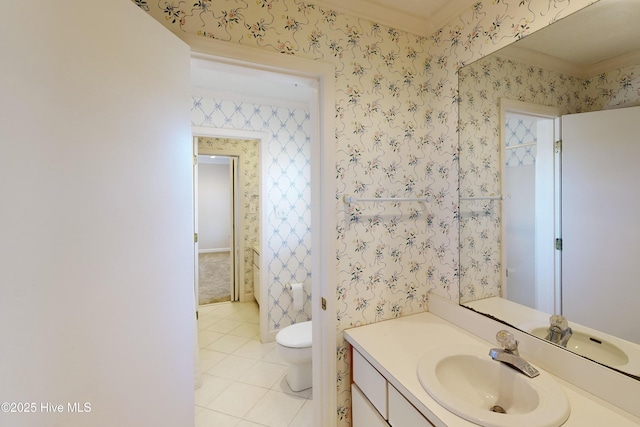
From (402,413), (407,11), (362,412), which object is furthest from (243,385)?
(407,11)

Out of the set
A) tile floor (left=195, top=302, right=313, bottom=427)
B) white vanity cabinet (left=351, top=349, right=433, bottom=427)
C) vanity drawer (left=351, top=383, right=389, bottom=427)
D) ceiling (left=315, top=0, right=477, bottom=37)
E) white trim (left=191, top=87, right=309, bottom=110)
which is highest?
white trim (left=191, top=87, right=309, bottom=110)

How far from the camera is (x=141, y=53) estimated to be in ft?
2.65

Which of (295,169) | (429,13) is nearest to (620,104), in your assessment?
(429,13)

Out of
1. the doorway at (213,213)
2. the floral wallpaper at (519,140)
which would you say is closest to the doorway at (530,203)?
the floral wallpaper at (519,140)

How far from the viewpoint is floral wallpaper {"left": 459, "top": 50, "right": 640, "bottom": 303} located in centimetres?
107

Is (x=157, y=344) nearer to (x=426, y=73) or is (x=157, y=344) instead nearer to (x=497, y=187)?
(x=497, y=187)

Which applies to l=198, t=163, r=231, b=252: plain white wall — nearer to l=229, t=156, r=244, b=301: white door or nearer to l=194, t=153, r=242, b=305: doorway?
l=194, t=153, r=242, b=305: doorway

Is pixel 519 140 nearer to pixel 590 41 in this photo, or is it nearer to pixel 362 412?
pixel 590 41

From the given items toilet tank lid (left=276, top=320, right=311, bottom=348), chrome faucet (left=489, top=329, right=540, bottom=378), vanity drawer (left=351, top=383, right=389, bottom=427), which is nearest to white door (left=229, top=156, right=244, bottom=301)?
toilet tank lid (left=276, top=320, right=311, bottom=348)

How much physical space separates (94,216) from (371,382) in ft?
3.87

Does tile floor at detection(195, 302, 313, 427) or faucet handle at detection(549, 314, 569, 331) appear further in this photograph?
tile floor at detection(195, 302, 313, 427)

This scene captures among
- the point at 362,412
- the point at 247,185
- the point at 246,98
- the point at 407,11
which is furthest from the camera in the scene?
the point at 247,185

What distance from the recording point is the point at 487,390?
989mm

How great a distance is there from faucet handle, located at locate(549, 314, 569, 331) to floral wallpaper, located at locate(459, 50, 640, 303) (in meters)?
0.25
